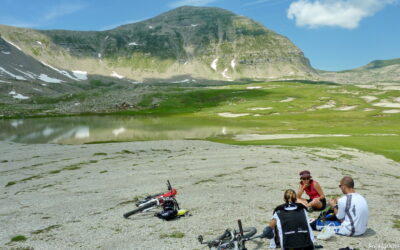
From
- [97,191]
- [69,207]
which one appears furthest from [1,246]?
[97,191]

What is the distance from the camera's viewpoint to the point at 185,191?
85.7ft

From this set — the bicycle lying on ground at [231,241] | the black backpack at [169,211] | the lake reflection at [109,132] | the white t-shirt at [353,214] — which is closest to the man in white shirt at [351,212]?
A: the white t-shirt at [353,214]

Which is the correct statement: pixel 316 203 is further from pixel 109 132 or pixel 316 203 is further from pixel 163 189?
pixel 109 132

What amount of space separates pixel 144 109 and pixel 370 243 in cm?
19103

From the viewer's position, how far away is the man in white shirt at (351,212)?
14.2m

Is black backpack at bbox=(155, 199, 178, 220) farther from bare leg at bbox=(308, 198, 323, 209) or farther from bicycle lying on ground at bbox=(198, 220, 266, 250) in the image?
bare leg at bbox=(308, 198, 323, 209)

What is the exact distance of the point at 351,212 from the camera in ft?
47.0

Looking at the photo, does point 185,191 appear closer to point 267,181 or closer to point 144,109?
point 267,181

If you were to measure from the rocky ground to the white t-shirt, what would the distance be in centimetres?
41

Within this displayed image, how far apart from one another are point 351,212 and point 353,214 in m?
0.12

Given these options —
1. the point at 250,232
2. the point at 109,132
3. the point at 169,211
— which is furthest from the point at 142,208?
the point at 109,132

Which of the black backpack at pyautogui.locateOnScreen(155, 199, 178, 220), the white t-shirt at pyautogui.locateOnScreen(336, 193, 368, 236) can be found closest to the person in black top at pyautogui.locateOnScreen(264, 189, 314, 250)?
the white t-shirt at pyautogui.locateOnScreen(336, 193, 368, 236)

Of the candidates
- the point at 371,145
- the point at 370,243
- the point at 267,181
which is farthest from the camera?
the point at 371,145

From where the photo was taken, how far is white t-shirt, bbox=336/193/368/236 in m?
14.2
